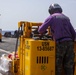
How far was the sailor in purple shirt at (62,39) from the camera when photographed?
7.30 meters

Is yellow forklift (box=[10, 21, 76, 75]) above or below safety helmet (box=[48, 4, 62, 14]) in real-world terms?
below

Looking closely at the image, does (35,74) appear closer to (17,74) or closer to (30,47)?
(30,47)

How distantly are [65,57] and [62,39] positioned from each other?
464mm

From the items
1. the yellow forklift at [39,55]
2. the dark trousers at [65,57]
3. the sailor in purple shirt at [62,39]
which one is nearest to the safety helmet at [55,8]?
the sailor in purple shirt at [62,39]

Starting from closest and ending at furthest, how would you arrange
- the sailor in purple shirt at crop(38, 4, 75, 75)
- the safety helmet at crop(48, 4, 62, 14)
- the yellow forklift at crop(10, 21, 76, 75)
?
the yellow forklift at crop(10, 21, 76, 75) → the sailor in purple shirt at crop(38, 4, 75, 75) → the safety helmet at crop(48, 4, 62, 14)

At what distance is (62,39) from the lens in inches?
287

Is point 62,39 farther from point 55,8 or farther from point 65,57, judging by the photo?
point 55,8

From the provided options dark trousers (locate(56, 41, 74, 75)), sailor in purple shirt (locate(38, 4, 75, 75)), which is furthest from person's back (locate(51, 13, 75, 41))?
dark trousers (locate(56, 41, 74, 75))

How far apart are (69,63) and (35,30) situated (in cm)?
148

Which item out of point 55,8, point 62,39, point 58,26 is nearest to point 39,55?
point 62,39

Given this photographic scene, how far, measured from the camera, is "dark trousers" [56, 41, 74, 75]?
730cm

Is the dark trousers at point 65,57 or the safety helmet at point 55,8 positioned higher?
the safety helmet at point 55,8

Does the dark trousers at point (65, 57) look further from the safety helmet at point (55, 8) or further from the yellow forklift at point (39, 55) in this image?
the safety helmet at point (55, 8)

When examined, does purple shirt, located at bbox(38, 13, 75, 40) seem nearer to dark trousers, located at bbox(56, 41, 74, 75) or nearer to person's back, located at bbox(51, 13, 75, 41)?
person's back, located at bbox(51, 13, 75, 41)
